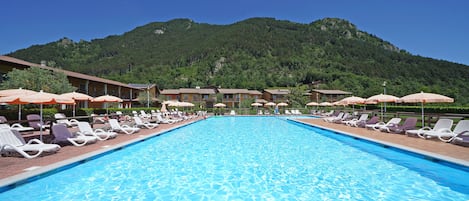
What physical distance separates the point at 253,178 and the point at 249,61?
81.1 m

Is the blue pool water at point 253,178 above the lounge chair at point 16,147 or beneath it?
beneath

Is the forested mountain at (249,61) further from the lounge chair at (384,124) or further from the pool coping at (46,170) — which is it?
the pool coping at (46,170)

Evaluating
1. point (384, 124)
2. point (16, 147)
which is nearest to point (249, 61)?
point (384, 124)

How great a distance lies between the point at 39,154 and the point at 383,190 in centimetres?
685

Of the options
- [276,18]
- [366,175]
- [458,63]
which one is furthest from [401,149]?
[276,18]

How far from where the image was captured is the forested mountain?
69.1m

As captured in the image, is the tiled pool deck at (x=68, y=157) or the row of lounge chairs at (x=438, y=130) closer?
the tiled pool deck at (x=68, y=157)

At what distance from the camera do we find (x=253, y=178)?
571 centimetres

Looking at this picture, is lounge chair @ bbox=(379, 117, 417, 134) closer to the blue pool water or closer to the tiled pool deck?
the tiled pool deck

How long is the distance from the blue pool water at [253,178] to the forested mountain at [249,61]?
60.4 m

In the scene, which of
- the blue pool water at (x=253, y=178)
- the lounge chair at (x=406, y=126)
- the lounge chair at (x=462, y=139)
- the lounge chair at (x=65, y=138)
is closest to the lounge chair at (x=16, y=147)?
the blue pool water at (x=253, y=178)

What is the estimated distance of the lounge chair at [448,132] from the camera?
835 cm

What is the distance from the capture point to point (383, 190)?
195 inches

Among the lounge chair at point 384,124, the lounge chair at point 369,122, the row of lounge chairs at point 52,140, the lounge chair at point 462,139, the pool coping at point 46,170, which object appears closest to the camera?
the pool coping at point 46,170
